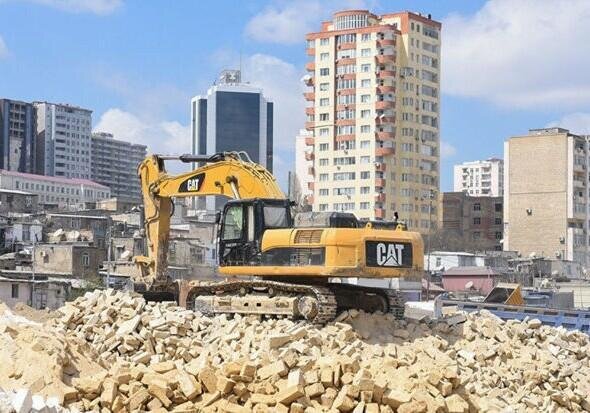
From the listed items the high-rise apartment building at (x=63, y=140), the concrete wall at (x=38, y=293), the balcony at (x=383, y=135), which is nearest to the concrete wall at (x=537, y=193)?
the balcony at (x=383, y=135)

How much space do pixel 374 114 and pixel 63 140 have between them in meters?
69.2

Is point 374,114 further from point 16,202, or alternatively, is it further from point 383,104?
point 16,202

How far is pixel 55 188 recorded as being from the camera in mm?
108500

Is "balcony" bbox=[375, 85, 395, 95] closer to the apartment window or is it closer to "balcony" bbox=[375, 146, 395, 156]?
"balcony" bbox=[375, 146, 395, 156]

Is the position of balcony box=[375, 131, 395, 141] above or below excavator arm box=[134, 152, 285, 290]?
above

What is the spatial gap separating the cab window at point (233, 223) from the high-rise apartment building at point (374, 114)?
61.0 metres

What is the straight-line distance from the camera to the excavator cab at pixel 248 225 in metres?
19.8

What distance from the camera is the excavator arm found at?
2117cm

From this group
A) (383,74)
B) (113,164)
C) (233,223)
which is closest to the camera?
(233,223)

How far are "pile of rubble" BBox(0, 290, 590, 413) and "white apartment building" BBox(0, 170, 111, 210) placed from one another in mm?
79024

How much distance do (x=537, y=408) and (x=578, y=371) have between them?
281 centimetres

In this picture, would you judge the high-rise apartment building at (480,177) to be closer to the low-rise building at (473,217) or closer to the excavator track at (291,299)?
the low-rise building at (473,217)

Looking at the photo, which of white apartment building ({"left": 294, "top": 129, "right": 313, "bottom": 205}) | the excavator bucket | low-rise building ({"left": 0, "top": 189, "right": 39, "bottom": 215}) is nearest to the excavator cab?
the excavator bucket

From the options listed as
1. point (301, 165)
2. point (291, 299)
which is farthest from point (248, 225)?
point (301, 165)
